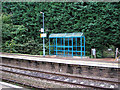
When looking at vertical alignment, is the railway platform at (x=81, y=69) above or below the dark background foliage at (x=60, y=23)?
below

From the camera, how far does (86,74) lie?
9742 mm

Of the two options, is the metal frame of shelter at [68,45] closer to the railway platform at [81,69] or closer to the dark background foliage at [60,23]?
the dark background foliage at [60,23]

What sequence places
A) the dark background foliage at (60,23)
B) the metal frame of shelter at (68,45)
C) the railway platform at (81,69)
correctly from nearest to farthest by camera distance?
the railway platform at (81,69), the metal frame of shelter at (68,45), the dark background foliage at (60,23)

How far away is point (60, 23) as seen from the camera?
2164 cm

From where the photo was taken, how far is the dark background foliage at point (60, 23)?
1861 centimetres

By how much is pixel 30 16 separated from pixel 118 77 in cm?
2005

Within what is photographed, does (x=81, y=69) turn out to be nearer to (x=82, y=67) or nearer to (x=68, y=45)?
(x=82, y=67)

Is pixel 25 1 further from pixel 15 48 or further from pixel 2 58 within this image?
pixel 2 58

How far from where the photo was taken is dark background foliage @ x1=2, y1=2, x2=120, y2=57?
733 inches

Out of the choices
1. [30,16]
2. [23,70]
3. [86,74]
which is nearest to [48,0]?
[30,16]

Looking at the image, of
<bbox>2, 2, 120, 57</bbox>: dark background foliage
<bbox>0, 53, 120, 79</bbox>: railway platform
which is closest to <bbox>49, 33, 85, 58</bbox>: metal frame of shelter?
<bbox>2, 2, 120, 57</bbox>: dark background foliage

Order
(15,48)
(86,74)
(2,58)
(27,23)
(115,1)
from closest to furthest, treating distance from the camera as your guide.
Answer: (86,74) → (2,58) → (115,1) → (15,48) → (27,23)

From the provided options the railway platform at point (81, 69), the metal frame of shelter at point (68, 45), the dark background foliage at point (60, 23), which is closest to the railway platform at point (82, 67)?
the railway platform at point (81, 69)

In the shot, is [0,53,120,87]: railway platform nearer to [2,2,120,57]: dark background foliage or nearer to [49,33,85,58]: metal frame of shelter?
[49,33,85,58]: metal frame of shelter
